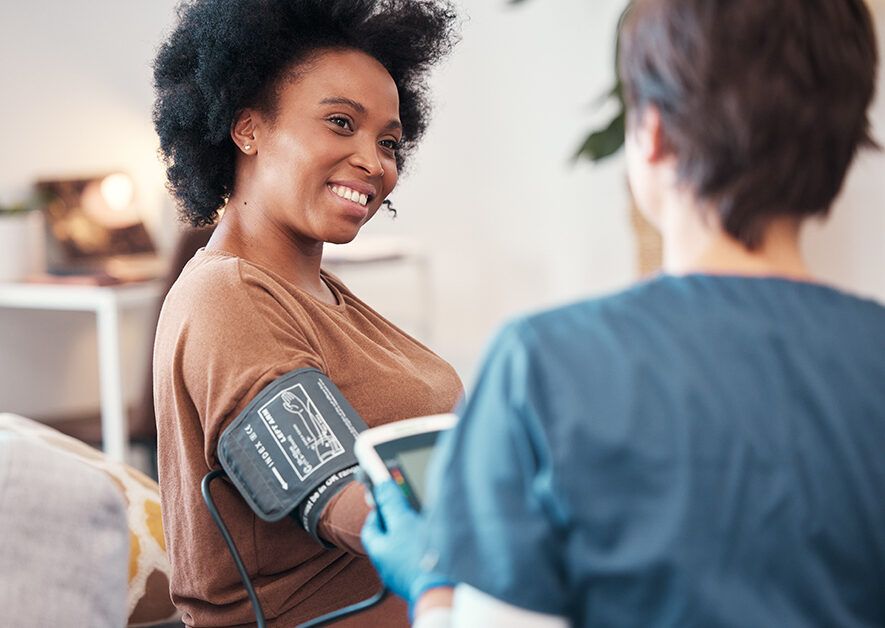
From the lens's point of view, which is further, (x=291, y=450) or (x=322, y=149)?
(x=322, y=149)

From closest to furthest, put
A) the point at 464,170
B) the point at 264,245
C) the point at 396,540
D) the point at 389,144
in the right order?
1. the point at 396,540
2. the point at 264,245
3. the point at 389,144
4. the point at 464,170

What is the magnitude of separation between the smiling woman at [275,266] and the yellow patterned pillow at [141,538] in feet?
0.97

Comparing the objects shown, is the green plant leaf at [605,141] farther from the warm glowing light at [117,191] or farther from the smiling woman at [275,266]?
the smiling woman at [275,266]

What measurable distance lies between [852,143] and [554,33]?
3.77 meters

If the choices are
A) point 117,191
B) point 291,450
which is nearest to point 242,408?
point 291,450

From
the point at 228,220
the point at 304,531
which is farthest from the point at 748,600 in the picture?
the point at 228,220

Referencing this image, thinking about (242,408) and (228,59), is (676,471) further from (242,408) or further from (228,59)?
(228,59)

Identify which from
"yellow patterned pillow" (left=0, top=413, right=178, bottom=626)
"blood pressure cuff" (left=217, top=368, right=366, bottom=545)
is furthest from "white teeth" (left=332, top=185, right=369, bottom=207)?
"yellow patterned pillow" (left=0, top=413, right=178, bottom=626)

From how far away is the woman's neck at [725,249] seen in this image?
0.78m

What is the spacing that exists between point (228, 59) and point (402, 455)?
65 centimetres

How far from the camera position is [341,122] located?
141 cm

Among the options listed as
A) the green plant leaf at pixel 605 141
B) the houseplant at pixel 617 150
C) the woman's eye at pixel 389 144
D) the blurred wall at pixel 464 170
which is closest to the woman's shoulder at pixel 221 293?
the woman's eye at pixel 389 144

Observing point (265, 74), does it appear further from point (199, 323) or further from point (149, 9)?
point (149, 9)

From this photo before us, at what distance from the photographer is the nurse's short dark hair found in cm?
75
